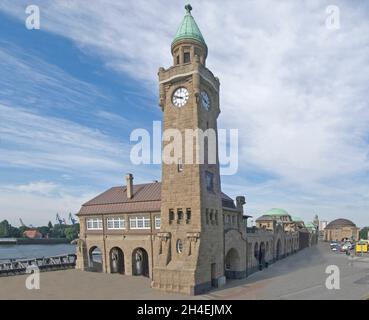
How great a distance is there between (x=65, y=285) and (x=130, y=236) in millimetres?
10314

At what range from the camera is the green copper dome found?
36.0 metres

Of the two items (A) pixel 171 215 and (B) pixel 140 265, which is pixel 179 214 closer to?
(A) pixel 171 215

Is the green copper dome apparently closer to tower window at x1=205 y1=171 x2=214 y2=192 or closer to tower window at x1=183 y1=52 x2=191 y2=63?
tower window at x1=183 y1=52 x2=191 y2=63

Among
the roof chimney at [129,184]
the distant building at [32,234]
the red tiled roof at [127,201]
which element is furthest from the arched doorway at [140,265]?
the distant building at [32,234]

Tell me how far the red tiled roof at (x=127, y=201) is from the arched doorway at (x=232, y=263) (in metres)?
6.36

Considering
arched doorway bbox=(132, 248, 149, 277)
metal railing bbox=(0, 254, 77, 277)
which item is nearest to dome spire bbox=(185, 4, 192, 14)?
arched doorway bbox=(132, 248, 149, 277)

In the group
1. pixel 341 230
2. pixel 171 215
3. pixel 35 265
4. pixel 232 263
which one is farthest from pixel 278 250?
pixel 341 230

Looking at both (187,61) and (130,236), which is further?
(130,236)

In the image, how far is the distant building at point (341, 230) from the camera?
14800 centimetres

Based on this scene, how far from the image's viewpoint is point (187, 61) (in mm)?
36188

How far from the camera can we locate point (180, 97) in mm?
35094

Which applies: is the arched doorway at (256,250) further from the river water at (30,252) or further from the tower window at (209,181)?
the river water at (30,252)
